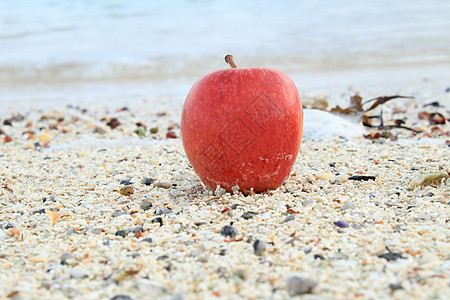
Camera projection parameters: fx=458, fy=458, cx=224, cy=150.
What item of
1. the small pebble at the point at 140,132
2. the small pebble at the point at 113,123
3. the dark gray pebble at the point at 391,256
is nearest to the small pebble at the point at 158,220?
the dark gray pebble at the point at 391,256

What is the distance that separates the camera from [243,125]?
2.53 m

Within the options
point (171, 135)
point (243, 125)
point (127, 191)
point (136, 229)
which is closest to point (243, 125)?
point (243, 125)

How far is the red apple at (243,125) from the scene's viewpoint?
253 centimetres

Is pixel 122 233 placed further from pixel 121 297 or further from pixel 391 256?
pixel 391 256

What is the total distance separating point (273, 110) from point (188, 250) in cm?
95

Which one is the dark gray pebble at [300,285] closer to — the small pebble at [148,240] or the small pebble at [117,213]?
the small pebble at [148,240]

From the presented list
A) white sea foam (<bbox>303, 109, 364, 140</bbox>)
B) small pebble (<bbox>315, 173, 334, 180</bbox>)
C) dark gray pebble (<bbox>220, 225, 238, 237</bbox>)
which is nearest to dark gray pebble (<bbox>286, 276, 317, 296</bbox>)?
dark gray pebble (<bbox>220, 225, 238, 237</bbox>)

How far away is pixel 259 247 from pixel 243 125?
779 millimetres

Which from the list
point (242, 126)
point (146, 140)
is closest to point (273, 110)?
point (242, 126)

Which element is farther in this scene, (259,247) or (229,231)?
(229,231)

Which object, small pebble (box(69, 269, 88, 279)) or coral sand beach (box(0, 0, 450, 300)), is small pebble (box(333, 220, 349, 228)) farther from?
small pebble (box(69, 269, 88, 279))

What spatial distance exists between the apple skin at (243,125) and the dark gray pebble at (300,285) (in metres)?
1.03

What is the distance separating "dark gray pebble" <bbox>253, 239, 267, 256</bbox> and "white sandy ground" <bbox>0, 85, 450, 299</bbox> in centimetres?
2

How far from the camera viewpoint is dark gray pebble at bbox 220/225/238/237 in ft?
7.18
